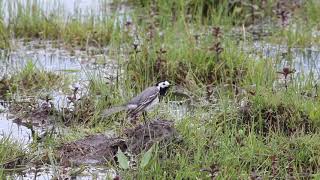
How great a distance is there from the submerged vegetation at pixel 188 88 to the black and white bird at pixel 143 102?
0.30ft

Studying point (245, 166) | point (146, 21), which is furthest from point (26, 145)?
point (146, 21)

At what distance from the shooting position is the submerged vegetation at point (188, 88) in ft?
17.9

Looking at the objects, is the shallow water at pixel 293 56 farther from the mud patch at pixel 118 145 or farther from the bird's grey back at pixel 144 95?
the mud patch at pixel 118 145

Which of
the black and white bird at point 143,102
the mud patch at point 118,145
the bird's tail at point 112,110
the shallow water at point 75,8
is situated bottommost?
the mud patch at point 118,145

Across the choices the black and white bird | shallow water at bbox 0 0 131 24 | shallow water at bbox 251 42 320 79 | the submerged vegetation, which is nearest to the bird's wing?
the black and white bird

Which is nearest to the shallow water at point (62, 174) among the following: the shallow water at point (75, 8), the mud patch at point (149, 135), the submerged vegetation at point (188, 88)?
the submerged vegetation at point (188, 88)

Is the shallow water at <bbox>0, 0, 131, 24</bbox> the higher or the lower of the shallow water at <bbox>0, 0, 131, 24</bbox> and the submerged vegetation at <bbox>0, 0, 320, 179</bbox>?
the higher

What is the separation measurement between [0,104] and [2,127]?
510 millimetres

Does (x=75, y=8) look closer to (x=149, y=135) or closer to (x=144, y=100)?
(x=144, y=100)

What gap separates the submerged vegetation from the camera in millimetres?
5441

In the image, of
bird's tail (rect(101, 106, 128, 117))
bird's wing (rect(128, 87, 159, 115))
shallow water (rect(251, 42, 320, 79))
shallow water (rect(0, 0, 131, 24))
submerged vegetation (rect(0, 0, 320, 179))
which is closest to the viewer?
submerged vegetation (rect(0, 0, 320, 179))

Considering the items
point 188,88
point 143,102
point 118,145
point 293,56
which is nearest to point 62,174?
point 118,145

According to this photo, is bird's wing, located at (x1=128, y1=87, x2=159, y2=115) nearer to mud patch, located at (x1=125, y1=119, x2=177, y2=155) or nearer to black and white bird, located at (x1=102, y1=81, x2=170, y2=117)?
black and white bird, located at (x1=102, y1=81, x2=170, y2=117)

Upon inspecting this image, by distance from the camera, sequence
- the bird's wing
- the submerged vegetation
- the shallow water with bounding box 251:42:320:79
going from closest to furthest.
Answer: the submerged vegetation, the bird's wing, the shallow water with bounding box 251:42:320:79
